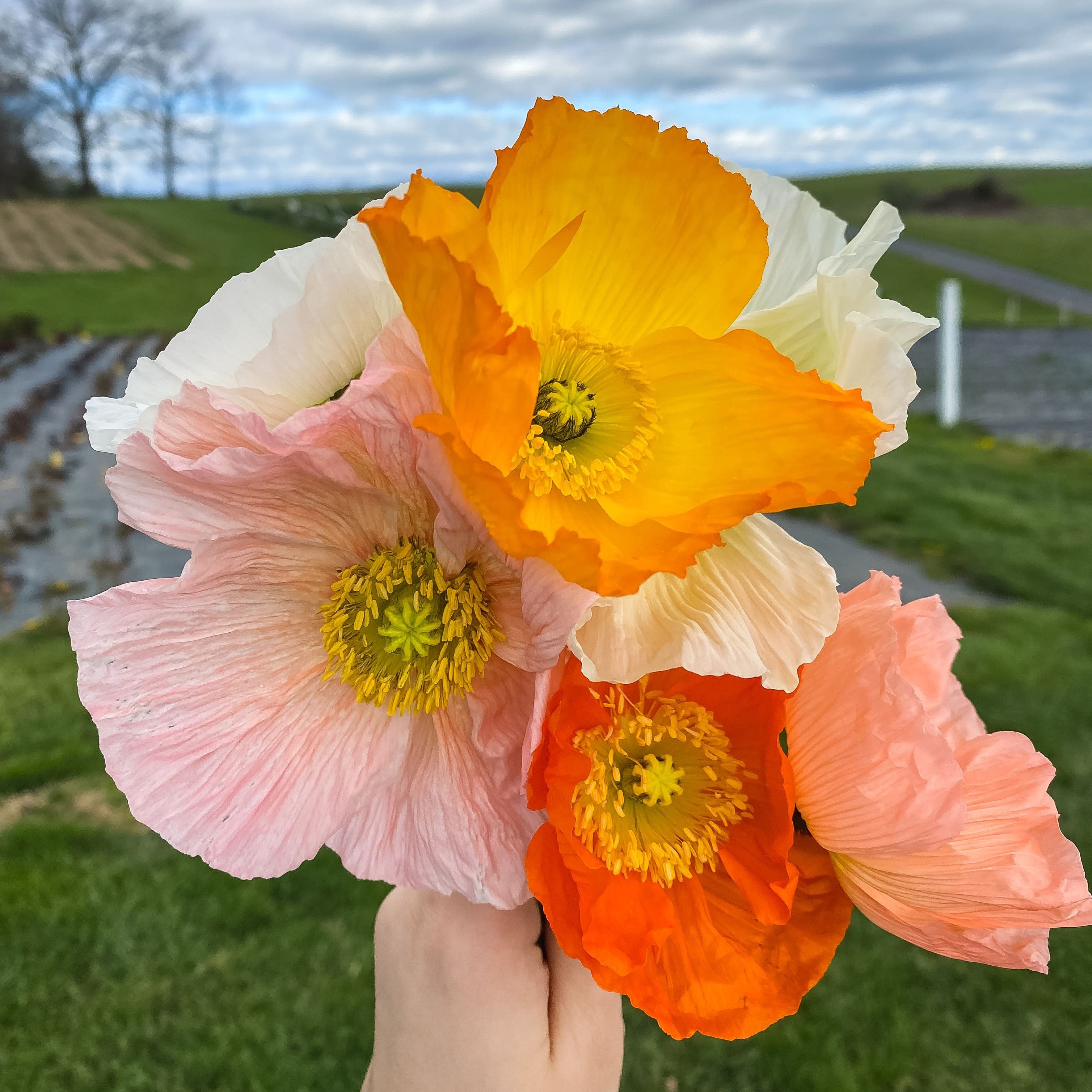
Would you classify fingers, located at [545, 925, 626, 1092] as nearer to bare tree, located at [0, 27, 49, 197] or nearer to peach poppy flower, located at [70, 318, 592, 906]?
peach poppy flower, located at [70, 318, 592, 906]

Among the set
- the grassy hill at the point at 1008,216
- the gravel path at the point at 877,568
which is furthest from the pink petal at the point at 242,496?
the grassy hill at the point at 1008,216

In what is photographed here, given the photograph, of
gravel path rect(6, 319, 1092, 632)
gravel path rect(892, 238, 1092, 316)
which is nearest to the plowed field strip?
gravel path rect(6, 319, 1092, 632)

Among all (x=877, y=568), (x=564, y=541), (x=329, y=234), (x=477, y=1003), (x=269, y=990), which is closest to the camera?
(x=564, y=541)

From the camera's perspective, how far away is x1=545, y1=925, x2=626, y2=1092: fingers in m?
0.80

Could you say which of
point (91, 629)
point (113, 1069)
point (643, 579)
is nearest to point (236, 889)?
point (113, 1069)

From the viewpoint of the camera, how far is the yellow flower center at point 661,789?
0.56 m

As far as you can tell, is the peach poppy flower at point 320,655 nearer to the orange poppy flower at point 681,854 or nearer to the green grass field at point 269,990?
the orange poppy flower at point 681,854

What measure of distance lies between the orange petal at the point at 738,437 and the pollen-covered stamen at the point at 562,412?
43mm

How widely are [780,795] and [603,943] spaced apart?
13 cm

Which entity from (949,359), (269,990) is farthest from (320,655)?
(949,359)

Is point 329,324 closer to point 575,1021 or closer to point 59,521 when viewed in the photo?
point 575,1021

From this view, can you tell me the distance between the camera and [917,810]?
1.73ft

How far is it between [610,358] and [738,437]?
0.31 feet

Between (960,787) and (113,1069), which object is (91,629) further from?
(113,1069)
